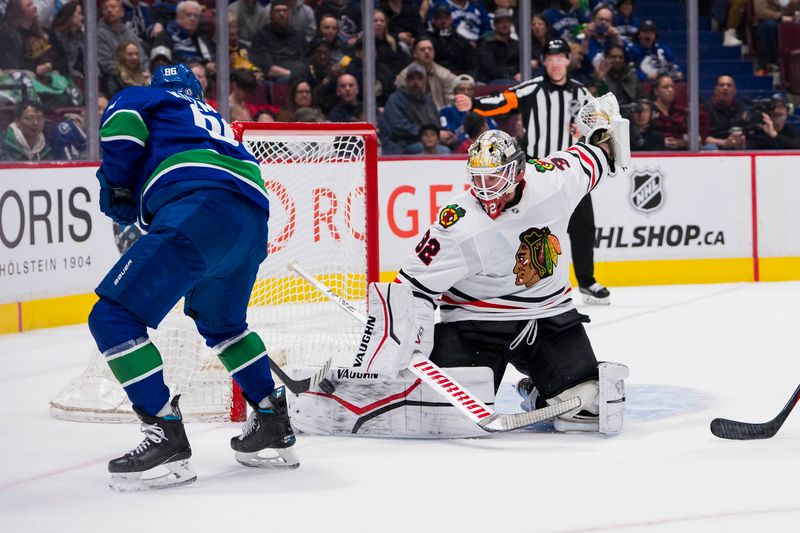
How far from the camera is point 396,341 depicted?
343 cm

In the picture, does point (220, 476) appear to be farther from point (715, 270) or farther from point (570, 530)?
point (715, 270)

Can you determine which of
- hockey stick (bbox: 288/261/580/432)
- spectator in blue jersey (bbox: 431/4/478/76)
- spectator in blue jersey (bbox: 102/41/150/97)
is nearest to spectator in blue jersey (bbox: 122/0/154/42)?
spectator in blue jersey (bbox: 102/41/150/97)

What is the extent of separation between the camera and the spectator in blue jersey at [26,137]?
237 inches

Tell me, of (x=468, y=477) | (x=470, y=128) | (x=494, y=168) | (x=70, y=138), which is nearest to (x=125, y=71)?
(x=70, y=138)

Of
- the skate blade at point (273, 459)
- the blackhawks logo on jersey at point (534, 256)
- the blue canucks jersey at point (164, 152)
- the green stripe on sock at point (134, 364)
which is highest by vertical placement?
the blue canucks jersey at point (164, 152)

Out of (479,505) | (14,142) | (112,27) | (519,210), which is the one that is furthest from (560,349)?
(112,27)

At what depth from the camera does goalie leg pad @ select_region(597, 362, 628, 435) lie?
3.40 meters

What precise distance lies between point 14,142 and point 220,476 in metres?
3.43

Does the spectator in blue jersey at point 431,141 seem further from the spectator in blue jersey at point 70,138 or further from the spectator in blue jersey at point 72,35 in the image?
the spectator in blue jersey at point 72,35

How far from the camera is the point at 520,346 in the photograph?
362cm

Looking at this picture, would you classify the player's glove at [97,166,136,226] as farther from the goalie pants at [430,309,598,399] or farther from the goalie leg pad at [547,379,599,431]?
the goalie leg pad at [547,379,599,431]

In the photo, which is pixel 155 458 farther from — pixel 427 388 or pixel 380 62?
pixel 380 62

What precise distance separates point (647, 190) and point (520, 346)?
406 centimetres

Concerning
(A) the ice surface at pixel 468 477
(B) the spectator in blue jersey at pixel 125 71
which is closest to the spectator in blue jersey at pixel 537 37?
(B) the spectator in blue jersey at pixel 125 71
